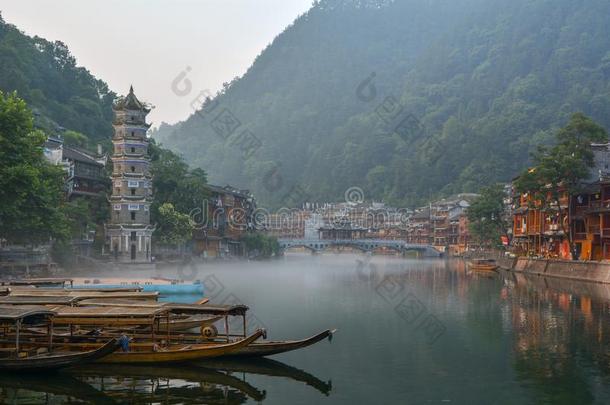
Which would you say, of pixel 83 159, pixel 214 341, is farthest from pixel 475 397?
pixel 83 159

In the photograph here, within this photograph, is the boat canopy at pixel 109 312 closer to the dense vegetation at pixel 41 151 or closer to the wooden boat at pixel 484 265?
the dense vegetation at pixel 41 151

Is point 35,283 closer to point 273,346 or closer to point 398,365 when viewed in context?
point 273,346

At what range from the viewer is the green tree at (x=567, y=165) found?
70.8 meters

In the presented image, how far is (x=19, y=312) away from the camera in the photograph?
80.8 feet

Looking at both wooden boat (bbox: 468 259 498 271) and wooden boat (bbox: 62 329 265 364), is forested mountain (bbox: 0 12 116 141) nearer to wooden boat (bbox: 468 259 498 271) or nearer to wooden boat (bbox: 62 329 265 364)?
wooden boat (bbox: 468 259 498 271)

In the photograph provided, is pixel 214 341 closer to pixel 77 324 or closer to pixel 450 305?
pixel 77 324

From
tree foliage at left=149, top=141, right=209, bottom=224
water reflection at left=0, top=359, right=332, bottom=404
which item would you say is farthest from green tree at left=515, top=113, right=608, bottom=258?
water reflection at left=0, top=359, right=332, bottom=404

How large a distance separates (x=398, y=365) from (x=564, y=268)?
49.9m

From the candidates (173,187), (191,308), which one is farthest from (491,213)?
(191,308)

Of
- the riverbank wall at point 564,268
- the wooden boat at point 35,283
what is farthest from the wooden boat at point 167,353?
the riverbank wall at point 564,268

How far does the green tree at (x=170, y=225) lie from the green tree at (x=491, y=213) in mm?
49626

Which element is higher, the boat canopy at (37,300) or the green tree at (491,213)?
the green tree at (491,213)

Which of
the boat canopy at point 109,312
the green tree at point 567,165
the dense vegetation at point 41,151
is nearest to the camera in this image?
the boat canopy at point 109,312

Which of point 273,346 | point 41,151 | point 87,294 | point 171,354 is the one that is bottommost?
point 171,354
